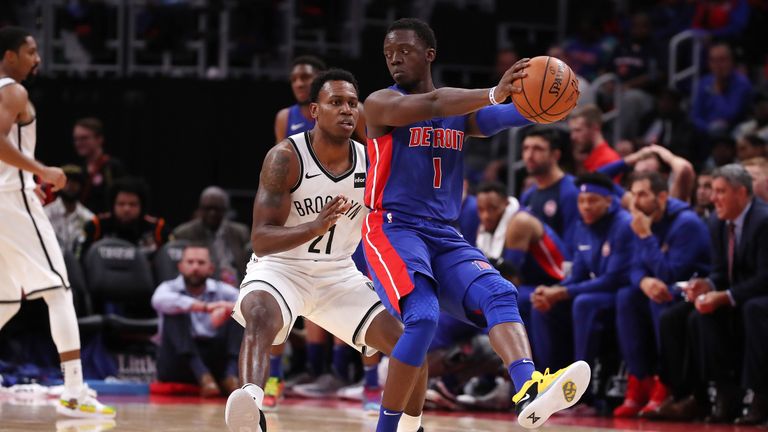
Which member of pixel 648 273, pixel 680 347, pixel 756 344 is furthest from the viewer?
pixel 648 273

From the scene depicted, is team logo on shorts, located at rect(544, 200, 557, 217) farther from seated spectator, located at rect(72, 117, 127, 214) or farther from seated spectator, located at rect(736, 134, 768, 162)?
seated spectator, located at rect(72, 117, 127, 214)

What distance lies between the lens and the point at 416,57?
18.2ft

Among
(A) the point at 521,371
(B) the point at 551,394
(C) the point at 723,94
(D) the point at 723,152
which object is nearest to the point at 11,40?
(A) the point at 521,371

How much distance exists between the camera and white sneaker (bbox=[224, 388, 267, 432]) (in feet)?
17.2

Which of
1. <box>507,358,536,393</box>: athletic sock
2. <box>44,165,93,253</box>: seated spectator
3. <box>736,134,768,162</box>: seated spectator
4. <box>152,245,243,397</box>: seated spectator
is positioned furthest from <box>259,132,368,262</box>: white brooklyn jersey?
<box>44,165,93,253</box>: seated spectator

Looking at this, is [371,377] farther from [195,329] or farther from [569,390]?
[569,390]

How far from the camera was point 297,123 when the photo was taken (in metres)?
8.95

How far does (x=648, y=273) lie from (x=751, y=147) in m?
2.07

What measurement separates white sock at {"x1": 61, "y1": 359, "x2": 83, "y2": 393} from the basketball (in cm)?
357

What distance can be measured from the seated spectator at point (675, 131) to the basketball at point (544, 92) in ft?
22.1

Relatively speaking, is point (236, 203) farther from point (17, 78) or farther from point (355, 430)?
point (355, 430)

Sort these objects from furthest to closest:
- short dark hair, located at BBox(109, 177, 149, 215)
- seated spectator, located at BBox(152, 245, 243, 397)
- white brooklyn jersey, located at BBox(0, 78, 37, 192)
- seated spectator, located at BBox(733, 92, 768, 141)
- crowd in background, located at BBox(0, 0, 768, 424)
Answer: seated spectator, located at BBox(733, 92, 768, 141), short dark hair, located at BBox(109, 177, 149, 215), seated spectator, located at BBox(152, 245, 243, 397), crowd in background, located at BBox(0, 0, 768, 424), white brooklyn jersey, located at BBox(0, 78, 37, 192)

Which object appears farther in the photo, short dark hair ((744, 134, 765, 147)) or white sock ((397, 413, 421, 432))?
short dark hair ((744, 134, 765, 147))

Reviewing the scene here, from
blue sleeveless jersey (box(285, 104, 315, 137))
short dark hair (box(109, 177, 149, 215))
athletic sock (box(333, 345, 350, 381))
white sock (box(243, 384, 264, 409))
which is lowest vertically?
athletic sock (box(333, 345, 350, 381))
